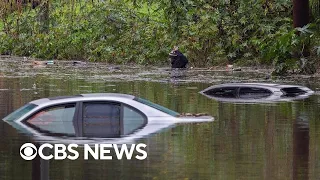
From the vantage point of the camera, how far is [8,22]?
72938 millimetres

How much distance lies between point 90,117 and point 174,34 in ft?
121

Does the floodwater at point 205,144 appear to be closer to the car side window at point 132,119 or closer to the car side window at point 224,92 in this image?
the car side window at point 132,119

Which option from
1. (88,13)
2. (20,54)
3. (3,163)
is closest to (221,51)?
(88,13)

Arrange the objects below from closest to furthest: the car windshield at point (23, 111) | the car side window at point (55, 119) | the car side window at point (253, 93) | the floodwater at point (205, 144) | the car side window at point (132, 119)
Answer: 1. the floodwater at point (205, 144)
2. the car side window at point (55, 119)
3. the car side window at point (132, 119)
4. the car windshield at point (23, 111)
5. the car side window at point (253, 93)

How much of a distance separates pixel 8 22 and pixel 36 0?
2.84 metres

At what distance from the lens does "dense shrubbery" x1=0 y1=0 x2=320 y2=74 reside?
154 feet

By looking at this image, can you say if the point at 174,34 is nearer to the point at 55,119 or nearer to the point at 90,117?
the point at 55,119

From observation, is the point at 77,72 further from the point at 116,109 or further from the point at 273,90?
the point at 116,109

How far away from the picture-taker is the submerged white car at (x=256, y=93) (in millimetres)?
31784

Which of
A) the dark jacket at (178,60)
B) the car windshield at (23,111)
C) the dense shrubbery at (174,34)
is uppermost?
the dense shrubbery at (174,34)

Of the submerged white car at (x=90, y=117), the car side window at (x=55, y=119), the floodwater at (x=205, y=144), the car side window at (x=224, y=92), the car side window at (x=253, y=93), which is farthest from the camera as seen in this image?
the car side window at (x=224, y=92)

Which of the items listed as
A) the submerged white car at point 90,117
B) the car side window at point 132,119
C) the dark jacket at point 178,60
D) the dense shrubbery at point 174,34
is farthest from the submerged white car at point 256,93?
the dark jacket at point 178,60

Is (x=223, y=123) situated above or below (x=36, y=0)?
below

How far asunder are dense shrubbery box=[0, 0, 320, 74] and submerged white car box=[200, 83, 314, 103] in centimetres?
924
